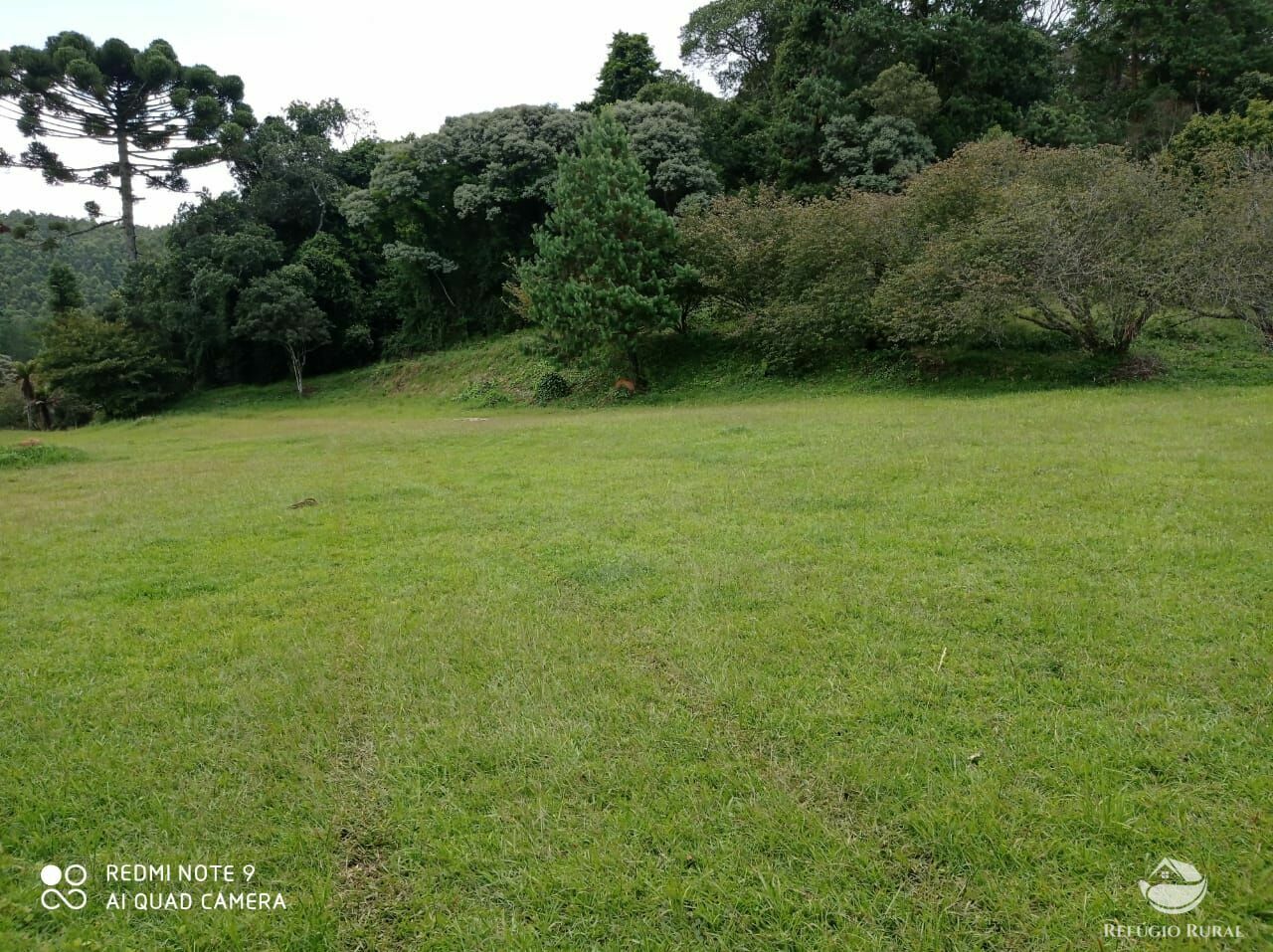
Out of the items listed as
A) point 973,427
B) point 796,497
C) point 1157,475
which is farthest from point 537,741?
point 973,427

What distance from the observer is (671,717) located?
2887 millimetres

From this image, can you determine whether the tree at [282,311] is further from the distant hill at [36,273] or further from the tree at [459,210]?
the distant hill at [36,273]

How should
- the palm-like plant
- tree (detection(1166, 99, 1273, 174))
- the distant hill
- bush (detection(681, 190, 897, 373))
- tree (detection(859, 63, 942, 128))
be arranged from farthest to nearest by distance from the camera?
1. the distant hill
2. the palm-like plant
3. tree (detection(859, 63, 942, 128))
4. tree (detection(1166, 99, 1273, 174))
5. bush (detection(681, 190, 897, 373))

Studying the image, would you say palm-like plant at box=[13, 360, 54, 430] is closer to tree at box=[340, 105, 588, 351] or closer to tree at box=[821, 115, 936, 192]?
tree at box=[340, 105, 588, 351]

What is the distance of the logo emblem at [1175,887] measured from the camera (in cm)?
193

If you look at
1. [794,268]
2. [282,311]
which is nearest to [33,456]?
[282,311]

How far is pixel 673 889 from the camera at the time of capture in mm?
2047

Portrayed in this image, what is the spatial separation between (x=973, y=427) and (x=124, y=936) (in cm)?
972

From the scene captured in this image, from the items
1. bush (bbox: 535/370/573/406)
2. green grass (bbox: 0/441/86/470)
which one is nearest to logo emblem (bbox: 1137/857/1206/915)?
green grass (bbox: 0/441/86/470)

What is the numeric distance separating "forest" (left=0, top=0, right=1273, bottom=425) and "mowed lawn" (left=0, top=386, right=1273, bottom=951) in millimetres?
9062

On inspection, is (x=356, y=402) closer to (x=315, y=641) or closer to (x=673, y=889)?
(x=315, y=641)

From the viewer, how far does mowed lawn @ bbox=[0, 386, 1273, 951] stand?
2.04 m

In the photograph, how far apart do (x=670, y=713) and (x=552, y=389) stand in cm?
1873

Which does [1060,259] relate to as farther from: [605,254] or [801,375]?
[605,254]
